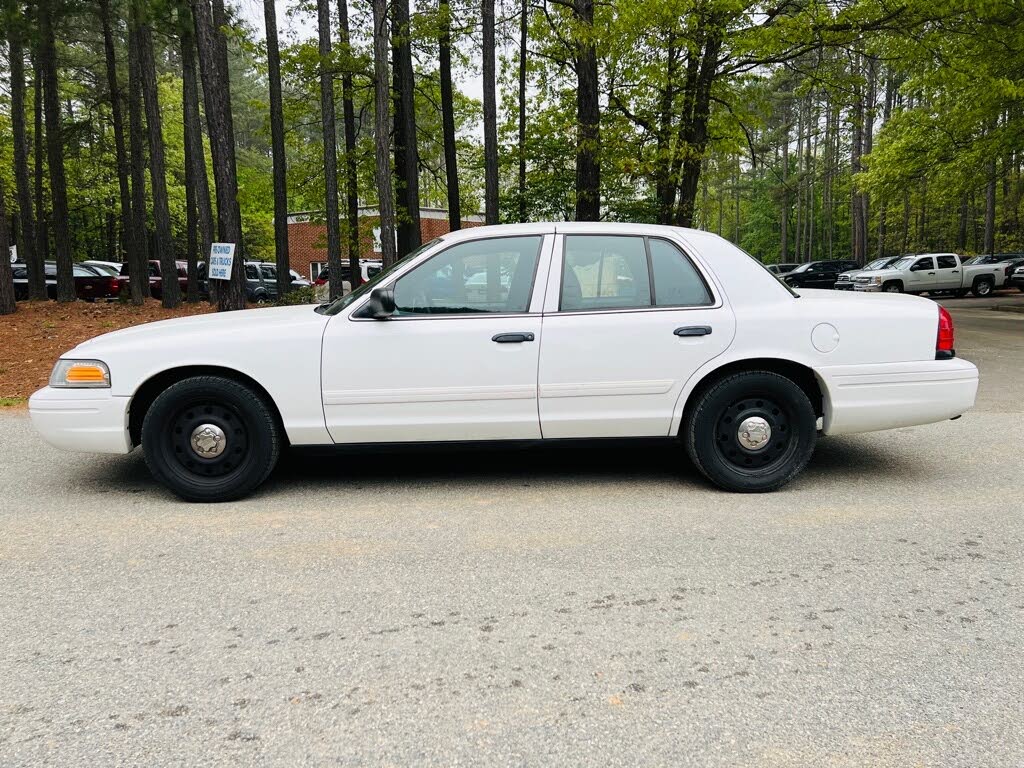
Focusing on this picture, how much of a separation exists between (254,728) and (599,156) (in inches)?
488

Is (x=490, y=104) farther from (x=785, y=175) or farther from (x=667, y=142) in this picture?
(x=785, y=175)

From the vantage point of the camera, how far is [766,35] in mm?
13719

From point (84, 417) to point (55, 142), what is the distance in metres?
17.4

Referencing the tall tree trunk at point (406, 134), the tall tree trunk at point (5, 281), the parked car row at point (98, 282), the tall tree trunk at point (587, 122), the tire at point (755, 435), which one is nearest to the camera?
the tire at point (755, 435)

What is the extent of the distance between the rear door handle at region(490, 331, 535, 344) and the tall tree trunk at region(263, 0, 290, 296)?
1585 cm

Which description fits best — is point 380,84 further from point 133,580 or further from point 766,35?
point 133,580

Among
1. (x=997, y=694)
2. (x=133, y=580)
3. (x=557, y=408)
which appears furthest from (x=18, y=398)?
(x=997, y=694)

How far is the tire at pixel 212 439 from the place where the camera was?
15.1 feet

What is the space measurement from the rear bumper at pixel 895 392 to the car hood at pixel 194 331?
3.24 metres

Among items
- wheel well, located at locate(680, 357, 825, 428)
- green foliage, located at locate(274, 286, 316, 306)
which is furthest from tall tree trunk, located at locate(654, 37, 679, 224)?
wheel well, located at locate(680, 357, 825, 428)

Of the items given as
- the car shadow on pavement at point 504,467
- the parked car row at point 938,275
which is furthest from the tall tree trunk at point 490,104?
the parked car row at point 938,275

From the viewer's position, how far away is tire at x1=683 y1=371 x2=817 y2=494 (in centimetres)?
474

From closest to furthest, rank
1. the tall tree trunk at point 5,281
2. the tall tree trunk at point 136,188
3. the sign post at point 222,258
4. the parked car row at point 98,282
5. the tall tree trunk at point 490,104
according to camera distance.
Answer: the sign post at point 222,258
the tall tree trunk at point 490,104
the tall tree trunk at point 5,281
the tall tree trunk at point 136,188
the parked car row at point 98,282

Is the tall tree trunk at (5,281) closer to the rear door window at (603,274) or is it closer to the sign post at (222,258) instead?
the sign post at (222,258)
